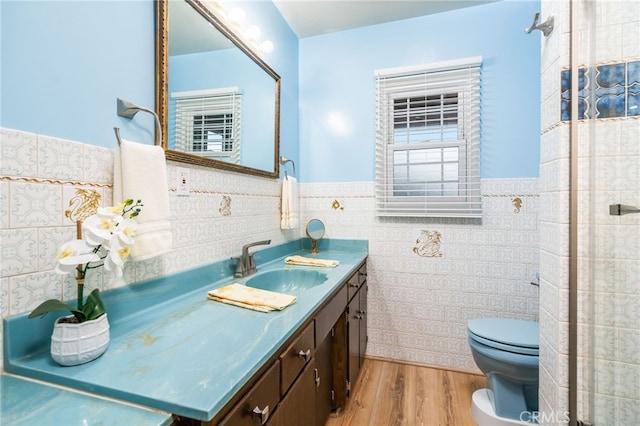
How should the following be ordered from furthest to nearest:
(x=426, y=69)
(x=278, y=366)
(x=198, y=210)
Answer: (x=426, y=69) → (x=198, y=210) → (x=278, y=366)

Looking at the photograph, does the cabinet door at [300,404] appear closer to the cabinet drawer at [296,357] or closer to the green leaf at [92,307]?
the cabinet drawer at [296,357]

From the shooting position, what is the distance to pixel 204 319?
0.96 metres

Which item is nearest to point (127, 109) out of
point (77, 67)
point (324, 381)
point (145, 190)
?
point (77, 67)

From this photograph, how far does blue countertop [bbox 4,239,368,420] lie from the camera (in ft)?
1.91

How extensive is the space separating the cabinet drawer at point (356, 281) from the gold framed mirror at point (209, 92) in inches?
33.4

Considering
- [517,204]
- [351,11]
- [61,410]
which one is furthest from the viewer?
[351,11]

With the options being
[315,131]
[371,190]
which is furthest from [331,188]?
[315,131]

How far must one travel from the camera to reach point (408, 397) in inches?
72.4

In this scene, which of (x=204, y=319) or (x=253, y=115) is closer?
(x=204, y=319)

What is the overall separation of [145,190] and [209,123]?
540 millimetres

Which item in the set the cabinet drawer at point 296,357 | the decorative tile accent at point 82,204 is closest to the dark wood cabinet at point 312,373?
the cabinet drawer at point 296,357

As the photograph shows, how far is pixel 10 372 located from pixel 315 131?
2128mm

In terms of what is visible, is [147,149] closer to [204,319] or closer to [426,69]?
[204,319]

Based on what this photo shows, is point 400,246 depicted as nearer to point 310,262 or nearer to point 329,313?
point 310,262
